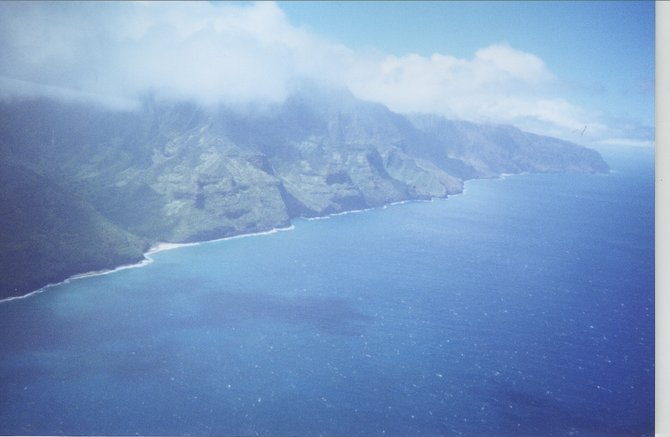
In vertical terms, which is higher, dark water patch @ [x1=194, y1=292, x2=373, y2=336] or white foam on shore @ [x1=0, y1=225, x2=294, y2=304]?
white foam on shore @ [x1=0, y1=225, x2=294, y2=304]

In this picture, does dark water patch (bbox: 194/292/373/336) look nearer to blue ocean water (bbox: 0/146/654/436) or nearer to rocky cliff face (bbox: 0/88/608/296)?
blue ocean water (bbox: 0/146/654/436)

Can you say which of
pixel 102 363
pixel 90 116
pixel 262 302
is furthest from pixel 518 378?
pixel 90 116

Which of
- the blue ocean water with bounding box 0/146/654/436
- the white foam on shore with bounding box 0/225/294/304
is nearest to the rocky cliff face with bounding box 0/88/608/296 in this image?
the white foam on shore with bounding box 0/225/294/304

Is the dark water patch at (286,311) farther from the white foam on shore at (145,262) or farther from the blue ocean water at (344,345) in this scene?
the white foam on shore at (145,262)

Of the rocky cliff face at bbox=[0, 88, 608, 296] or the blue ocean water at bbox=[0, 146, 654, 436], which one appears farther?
the rocky cliff face at bbox=[0, 88, 608, 296]

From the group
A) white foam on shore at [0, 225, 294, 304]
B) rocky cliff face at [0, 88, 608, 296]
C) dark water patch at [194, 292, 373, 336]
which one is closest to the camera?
dark water patch at [194, 292, 373, 336]

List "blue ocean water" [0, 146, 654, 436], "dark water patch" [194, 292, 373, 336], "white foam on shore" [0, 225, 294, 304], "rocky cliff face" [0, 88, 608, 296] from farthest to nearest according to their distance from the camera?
"rocky cliff face" [0, 88, 608, 296] < "white foam on shore" [0, 225, 294, 304] < "dark water patch" [194, 292, 373, 336] < "blue ocean water" [0, 146, 654, 436]

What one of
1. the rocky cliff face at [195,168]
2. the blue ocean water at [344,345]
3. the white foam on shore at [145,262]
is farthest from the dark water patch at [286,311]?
the rocky cliff face at [195,168]
